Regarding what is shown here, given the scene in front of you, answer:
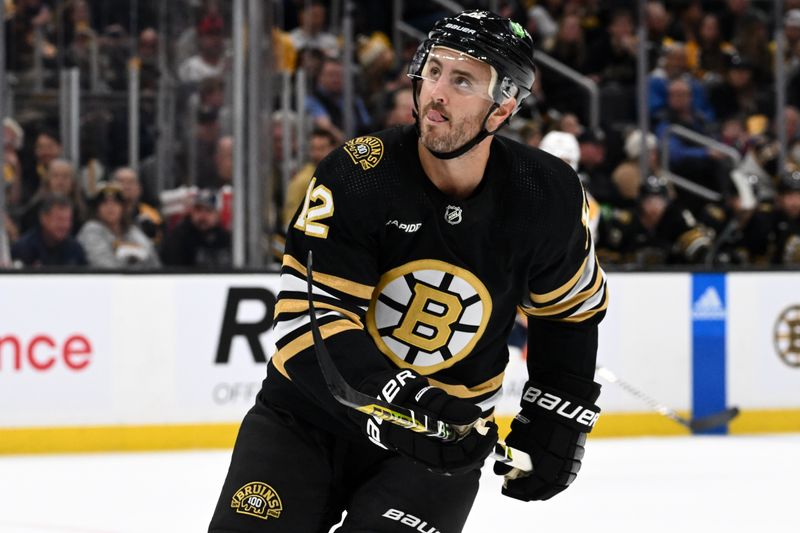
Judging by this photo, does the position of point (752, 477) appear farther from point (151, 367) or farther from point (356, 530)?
point (356, 530)

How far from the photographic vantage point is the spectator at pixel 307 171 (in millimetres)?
6191

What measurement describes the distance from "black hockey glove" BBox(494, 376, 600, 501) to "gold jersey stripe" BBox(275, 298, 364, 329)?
409 mm

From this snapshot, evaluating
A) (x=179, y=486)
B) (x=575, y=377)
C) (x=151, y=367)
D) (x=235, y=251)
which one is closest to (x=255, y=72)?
(x=235, y=251)

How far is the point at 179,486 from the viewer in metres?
4.87

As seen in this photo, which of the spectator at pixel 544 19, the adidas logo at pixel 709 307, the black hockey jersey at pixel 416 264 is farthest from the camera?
the spectator at pixel 544 19

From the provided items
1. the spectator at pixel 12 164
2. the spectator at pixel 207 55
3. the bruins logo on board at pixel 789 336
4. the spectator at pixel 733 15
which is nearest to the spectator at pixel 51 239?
the spectator at pixel 12 164

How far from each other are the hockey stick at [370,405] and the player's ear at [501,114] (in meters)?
0.38

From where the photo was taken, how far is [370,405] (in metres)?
2.03

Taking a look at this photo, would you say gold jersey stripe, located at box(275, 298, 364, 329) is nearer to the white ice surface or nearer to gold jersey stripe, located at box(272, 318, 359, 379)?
gold jersey stripe, located at box(272, 318, 359, 379)

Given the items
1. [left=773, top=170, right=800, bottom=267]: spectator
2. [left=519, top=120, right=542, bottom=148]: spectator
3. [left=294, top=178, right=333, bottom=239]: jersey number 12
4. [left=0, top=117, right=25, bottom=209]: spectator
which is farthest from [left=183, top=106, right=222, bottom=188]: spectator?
[left=294, top=178, right=333, bottom=239]: jersey number 12

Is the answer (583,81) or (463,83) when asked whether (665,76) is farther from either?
(463,83)

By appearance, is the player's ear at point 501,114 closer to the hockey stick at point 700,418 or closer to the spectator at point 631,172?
the hockey stick at point 700,418

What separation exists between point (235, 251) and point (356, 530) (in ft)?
13.0

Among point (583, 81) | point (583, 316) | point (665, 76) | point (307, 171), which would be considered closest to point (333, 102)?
point (307, 171)
